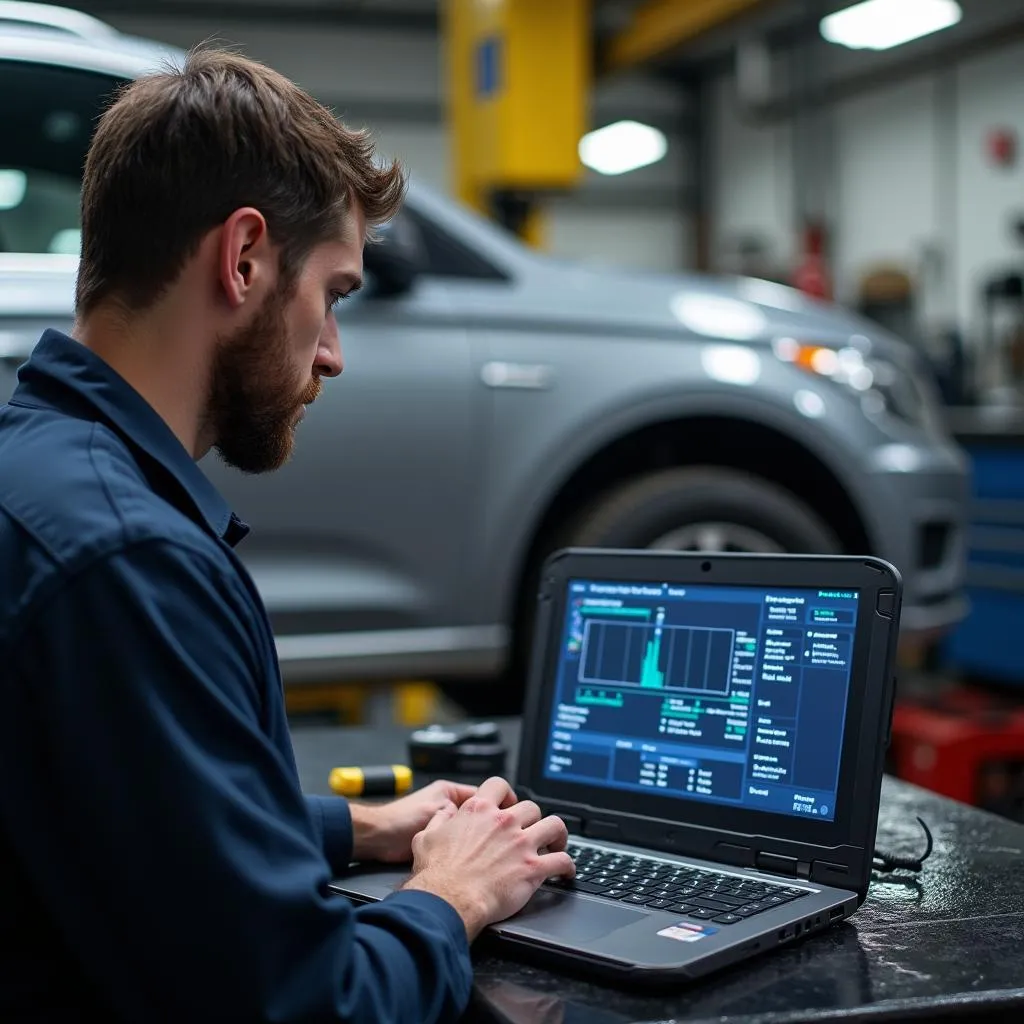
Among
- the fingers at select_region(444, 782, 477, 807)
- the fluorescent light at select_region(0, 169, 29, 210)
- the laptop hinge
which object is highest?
the fluorescent light at select_region(0, 169, 29, 210)

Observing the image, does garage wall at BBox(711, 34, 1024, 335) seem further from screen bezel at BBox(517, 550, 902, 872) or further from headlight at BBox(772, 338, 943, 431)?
screen bezel at BBox(517, 550, 902, 872)

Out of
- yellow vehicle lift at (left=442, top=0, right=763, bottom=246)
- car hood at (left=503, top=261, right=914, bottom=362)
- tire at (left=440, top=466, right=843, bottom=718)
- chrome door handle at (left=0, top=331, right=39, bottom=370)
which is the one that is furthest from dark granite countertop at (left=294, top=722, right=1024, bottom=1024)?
yellow vehicle lift at (left=442, top=0, right=763, bottom=246)

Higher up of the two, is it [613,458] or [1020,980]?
[613,458]

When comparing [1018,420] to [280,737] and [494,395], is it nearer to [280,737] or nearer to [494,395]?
[494,395]

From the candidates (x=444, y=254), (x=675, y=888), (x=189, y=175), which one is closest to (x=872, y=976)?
(x=675, y=888)

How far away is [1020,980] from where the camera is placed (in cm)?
84

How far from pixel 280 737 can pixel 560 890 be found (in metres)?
Answer: 0.28

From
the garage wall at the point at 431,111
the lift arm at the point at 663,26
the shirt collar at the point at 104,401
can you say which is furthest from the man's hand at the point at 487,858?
the garage wall at the point at 431,111

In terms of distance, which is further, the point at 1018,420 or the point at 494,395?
the point at 1018,420

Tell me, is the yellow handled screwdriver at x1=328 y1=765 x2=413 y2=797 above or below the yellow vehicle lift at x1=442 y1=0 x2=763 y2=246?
below

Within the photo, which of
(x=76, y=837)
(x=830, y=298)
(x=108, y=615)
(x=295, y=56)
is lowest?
(x=76, y=837)

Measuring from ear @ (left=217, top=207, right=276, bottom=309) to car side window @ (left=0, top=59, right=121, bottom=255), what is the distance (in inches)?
76.1

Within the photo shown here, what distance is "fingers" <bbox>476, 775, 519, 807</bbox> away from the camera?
43.3 inches

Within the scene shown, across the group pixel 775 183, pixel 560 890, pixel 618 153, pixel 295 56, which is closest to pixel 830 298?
pixel 775 183
